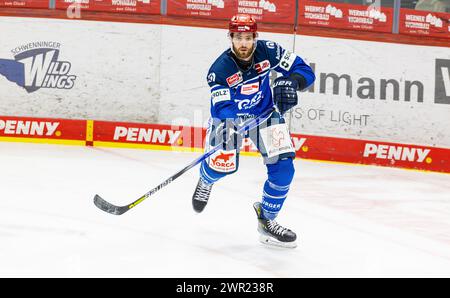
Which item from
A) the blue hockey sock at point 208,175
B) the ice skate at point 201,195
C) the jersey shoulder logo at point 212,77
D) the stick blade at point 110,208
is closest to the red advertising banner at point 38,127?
the stick blade at point 110,208

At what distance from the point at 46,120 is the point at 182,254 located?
4.95 meters

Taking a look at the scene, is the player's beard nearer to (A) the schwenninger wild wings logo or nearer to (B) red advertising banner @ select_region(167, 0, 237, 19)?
(B) red advertising banner @ select_region(167, 0, 237, 19)

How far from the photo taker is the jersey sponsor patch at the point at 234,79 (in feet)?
17.4

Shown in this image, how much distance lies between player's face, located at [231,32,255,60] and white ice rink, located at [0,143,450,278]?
124 centimetres

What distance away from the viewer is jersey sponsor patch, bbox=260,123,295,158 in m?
5.30

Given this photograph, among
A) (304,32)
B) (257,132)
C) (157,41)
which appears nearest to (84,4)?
(157,41)

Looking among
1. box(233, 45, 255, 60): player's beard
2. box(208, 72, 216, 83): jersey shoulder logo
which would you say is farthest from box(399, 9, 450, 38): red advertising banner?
box(208, 72, 216, 83): jersey shoulder logo

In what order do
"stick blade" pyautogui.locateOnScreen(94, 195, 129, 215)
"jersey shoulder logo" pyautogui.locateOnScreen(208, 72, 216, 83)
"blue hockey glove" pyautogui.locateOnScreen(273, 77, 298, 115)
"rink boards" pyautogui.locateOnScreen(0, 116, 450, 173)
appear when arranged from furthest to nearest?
1. "rink boards" pyautogui.locateOnScreen(0, 116, 450, 173)
2. "stick blade" pyautogui.locateOnScreen(94, 195, 129, 215)
3. "jersey shoulder logo" pyautogui.locateOnScreen(208, 72, 216, 83)
4. "blue hockey glove" pyautogui.locateOnScreen(273, 77, 298, 115)

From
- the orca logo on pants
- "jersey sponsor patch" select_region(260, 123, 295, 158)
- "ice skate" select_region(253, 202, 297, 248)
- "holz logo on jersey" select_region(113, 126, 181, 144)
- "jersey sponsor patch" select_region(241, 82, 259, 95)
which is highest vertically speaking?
"jersey sponsor patch" select_region(241, 82, 259, 95)

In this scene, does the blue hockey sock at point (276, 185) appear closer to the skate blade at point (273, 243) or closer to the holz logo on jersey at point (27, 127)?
the skate blade at point (273, 243)

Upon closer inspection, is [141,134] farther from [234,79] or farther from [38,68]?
[234,79]

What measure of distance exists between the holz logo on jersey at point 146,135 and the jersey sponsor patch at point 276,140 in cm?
430
